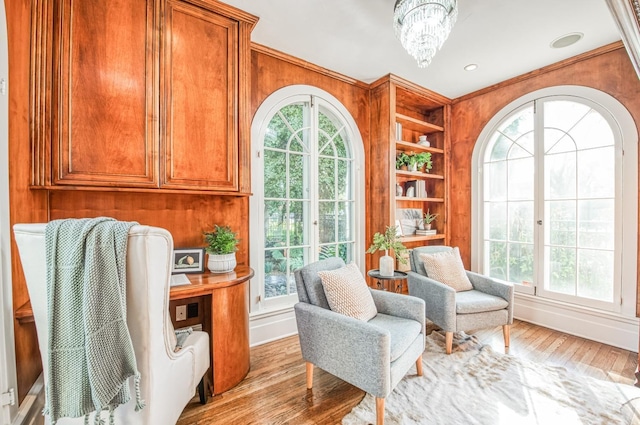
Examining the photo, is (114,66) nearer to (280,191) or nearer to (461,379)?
(280,191)

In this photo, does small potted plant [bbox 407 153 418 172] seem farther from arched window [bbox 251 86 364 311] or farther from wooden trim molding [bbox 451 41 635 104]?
wooden trim molding [bbox 451 41 635 104]

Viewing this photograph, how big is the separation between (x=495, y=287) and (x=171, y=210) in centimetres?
288

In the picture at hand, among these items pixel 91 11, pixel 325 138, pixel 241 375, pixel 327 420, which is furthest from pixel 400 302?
pixel 91 11

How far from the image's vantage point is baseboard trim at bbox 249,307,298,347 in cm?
260

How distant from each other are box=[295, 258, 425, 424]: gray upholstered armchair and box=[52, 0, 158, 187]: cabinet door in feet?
4.33

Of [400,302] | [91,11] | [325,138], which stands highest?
[91,11]

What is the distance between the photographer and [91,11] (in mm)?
1723

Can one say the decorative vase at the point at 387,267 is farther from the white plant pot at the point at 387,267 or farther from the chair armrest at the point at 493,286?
the chair armrest at the point at 493,286

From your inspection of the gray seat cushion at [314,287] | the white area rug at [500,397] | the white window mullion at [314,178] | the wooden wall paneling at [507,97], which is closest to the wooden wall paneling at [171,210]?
the white window mullion at [314,178]

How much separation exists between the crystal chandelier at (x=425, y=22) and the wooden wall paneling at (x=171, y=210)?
5.89 ft

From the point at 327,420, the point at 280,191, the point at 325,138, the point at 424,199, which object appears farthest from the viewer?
the point at 424,199

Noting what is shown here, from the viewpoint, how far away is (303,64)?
2.89 meters

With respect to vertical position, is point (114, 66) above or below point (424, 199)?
above

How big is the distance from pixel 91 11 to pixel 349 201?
2613 millimetres
